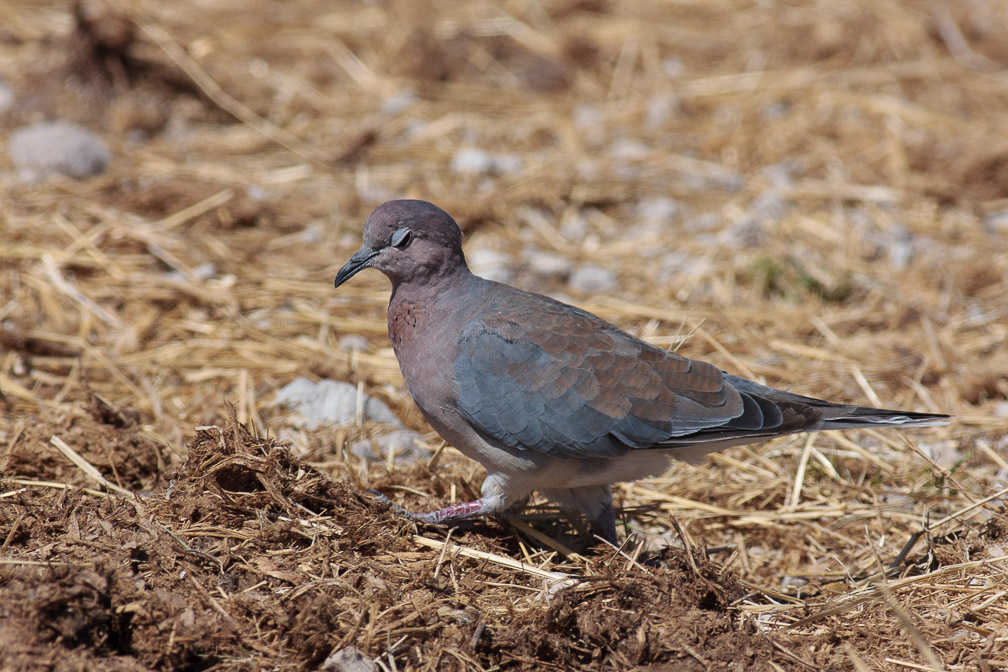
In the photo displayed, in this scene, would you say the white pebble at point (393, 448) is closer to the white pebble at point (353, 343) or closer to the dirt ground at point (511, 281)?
the dirt ground at point (511, 281)

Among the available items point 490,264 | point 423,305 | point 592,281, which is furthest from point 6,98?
point 423,305

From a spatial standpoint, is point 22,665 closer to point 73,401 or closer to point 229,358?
point 73,401

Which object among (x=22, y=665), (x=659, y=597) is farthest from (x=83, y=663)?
(x=659, y=597)

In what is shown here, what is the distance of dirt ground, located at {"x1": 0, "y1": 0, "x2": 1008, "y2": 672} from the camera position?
2.96m

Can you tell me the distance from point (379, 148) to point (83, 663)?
509cm

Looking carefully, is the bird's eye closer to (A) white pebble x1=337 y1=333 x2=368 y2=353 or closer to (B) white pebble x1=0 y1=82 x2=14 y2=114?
(A) white pebble x1=337 y1=333 x2=368 y2=353

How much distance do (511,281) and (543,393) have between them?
2313mm

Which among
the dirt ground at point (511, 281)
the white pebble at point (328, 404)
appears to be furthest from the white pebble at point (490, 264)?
the white pebble at point (328, 404)

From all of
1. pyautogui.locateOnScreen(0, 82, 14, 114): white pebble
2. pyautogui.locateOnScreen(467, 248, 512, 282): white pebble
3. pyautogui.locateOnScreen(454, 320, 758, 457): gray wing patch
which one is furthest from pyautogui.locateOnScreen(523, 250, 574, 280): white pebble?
pyautogui.locateOnScreen(0, 82, 14, 114): white pebble

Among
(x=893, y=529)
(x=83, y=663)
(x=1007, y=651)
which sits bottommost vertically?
(x=893, y=529)

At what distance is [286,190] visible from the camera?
257 inches

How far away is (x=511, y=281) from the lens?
5730mm

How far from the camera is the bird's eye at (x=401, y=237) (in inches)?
146

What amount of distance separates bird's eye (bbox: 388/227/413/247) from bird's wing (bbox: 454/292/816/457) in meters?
0.42
